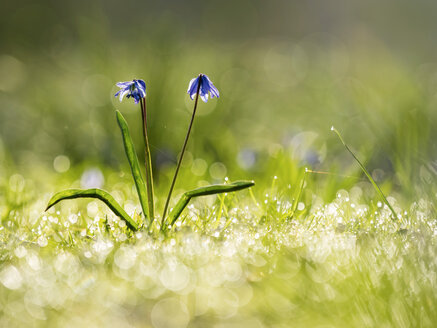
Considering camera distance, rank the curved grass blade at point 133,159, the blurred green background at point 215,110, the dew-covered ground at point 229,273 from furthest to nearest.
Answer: the blurred green background at point 215,110
the curved grass blade at point 133,159
the dew-covered ground at point 229,273

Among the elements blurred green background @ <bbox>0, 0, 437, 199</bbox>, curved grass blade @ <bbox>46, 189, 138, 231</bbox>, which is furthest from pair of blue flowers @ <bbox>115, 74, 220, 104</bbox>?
blurred green background @ <bbox>0, 0, 437, 199</bbox>

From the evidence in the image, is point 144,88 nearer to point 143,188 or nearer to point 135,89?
point 135,89

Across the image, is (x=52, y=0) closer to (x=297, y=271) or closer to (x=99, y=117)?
(x=99, y=117)

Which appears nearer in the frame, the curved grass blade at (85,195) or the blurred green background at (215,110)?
the curved grass blade at (85,195)

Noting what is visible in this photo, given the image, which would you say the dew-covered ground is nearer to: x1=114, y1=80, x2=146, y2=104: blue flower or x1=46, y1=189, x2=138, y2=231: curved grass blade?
x1=46, y1=189, x2=138, y2=231: curved grass blade

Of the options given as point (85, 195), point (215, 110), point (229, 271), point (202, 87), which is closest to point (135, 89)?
point (202, 87)

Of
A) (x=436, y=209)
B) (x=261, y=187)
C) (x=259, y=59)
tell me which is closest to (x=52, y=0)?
(x=259, y=59)

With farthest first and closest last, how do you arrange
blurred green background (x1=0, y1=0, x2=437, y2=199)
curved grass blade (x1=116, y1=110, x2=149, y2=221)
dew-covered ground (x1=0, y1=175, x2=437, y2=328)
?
blurred green background (x1=0, y1=0, x2=437, y2=199)
curved grass blade (x1=116, y1=110, x2=149, y2=221)
dew-covered ground (x1=0, y1=175, x2=437, y2=328)

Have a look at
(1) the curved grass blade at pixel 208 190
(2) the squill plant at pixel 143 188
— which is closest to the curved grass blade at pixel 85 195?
(2) the squill plant at pixel 143 188

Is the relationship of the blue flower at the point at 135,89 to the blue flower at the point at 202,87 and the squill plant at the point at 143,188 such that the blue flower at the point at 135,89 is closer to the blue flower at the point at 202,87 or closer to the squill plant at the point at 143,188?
the squill plant at the point at 143,188
